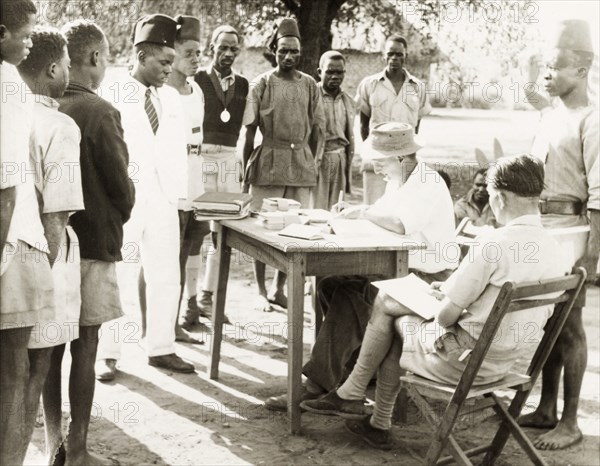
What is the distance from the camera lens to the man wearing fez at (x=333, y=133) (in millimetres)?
8452

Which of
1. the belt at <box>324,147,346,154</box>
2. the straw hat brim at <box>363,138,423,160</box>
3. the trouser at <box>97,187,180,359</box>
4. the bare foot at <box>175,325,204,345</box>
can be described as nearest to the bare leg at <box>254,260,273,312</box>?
the bare foot at <box>175,325,204,345</box>

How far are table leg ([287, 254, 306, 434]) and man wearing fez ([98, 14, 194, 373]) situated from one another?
1.22 meters

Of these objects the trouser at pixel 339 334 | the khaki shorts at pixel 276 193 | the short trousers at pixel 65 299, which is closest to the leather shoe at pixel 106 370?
the trouser at pixel 339 334

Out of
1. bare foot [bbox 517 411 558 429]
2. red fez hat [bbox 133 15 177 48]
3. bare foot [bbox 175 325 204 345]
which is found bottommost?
bare foot [bbox 175 325 204 345]

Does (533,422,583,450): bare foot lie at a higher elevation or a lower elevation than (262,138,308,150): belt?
lower

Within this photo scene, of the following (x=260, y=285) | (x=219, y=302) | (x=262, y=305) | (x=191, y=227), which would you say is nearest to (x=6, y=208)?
(x=219, y=302)

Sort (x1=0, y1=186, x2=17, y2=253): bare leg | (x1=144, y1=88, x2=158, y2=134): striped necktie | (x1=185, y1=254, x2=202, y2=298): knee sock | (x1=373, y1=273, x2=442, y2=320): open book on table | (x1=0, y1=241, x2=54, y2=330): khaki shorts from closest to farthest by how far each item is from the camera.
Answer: (x1=0, y1=186, x2=17, y2=253): bare leg
(x1=0, y1=241, x2=54, y2=330): khaki shorts
(x1=373, y1=273, x2=442, y2=320): open book on table
(x1=144, y1=88, x2=158, y2=134): striped necktie
(x1=185, y1=254, x2=202, y2=298): knee sock

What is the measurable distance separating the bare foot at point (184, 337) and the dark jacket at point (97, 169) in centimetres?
259

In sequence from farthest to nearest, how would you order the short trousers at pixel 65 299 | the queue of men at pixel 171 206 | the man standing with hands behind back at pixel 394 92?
the man standing with hands behind back at pixel 394 92 → the short trousers at pixel 65 299 → the queue of men at pixel 171 206

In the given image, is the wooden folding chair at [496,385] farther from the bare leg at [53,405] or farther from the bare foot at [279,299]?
the bare foot at [279,299]

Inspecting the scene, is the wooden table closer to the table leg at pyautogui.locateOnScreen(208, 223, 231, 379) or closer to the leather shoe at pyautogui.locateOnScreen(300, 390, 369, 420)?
the leather shoe at pyautogui.locateOnScreen(300, 390, 369, 420)

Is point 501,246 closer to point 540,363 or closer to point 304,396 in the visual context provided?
point 540,363

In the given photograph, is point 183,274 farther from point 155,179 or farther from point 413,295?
point 413,295

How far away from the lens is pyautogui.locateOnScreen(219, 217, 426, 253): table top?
4680mm
